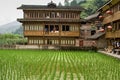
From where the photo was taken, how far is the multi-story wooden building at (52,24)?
62.7 metres

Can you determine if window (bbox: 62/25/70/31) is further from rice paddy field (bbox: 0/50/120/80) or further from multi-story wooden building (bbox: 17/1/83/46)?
rice paddy field (bbox: 0/50/120/80)

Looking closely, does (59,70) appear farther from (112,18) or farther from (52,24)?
(52,24)

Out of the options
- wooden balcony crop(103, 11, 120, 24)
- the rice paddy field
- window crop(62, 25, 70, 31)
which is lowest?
the rice paddy field

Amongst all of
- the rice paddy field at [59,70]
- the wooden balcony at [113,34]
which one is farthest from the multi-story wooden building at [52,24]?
the rice paddy field at [59,70]

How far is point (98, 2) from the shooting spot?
341 feet

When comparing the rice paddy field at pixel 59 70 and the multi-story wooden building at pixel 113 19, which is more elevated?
the multi-story wooden building at pixel 113 19

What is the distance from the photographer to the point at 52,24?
63.3 metres

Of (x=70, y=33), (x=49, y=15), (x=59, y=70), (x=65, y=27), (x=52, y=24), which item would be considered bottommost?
(x=59, y=70)

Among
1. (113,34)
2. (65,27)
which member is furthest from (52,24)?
(113,34)

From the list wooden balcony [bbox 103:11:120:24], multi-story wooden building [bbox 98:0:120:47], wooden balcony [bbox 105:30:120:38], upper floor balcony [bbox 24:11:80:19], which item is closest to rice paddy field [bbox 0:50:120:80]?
wooden balcony [bbox 105:30:120:38]

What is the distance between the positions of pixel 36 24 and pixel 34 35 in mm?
2176

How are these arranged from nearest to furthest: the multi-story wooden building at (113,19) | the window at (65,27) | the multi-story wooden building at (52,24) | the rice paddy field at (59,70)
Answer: the rice paddy field at (59,70), the multi-story wooden building at (113,19), the multi-story wooden building at (52,24), the window at (65,27)

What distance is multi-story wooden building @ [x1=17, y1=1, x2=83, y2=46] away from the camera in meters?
62.7

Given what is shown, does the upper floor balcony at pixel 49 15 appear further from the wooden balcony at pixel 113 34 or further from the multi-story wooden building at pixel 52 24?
the wooden balcony at pixel 113 34
